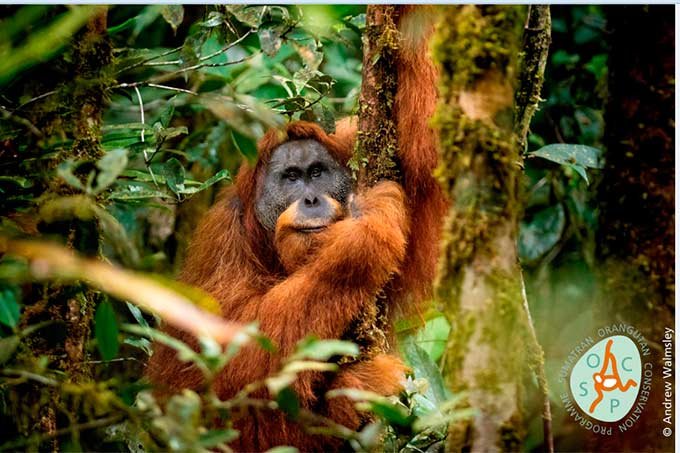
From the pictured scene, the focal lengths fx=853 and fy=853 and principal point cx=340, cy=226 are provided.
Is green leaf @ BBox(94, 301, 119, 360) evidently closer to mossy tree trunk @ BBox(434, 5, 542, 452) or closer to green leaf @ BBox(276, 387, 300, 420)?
green leaf @ BBox(276, 387, 300, 420)

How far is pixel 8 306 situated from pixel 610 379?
1853 millimetres

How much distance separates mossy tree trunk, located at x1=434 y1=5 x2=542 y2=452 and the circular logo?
628mm

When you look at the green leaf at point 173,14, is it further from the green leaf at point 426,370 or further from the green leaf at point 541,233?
the green leaf at point 541,233

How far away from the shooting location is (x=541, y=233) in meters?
5.16

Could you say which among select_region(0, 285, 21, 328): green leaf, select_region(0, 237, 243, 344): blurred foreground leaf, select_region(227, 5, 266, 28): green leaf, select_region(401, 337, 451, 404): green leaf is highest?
select_region(227, 5, 266, 28): green leaf

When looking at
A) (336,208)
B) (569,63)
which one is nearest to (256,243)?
(336,208)

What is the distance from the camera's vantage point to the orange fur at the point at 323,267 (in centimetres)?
320

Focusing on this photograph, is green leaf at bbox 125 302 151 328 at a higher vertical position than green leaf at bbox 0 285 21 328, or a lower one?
lower

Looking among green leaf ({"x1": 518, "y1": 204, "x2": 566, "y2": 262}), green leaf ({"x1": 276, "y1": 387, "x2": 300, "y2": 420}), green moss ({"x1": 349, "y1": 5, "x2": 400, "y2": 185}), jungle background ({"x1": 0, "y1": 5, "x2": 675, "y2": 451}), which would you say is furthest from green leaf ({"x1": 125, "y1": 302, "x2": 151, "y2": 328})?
green leaf ({"x1": 518, "y1": 204, "x2": 566, "y2": 262})

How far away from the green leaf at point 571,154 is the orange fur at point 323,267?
548 millimetres

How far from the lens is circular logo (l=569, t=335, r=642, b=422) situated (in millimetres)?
2670

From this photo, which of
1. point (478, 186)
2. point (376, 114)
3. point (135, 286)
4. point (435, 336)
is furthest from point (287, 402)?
point (435, 336)

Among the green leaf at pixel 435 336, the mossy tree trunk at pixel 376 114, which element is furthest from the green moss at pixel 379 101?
the green leaf at pixel 435 336

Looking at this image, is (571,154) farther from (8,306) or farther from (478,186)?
(8,306)
